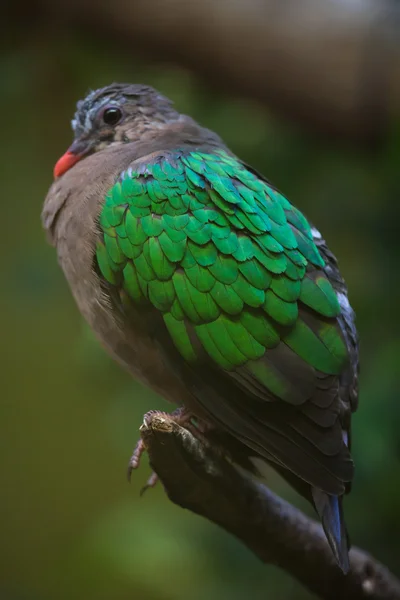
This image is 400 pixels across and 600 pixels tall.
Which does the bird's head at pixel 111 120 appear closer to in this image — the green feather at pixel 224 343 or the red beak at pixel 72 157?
the red beak at pixel 72 157

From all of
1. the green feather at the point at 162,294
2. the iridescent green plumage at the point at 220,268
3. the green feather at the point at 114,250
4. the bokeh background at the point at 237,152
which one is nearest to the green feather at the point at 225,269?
the iridescent green plumage at the point at 220,268

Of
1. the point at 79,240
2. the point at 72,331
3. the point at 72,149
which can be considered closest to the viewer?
the point at 79,240

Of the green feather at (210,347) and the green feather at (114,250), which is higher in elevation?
the green feather at (114,250)

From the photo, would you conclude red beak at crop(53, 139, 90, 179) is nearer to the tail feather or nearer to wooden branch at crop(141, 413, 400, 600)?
wooden branch at crop(141, 413, 400, 600)

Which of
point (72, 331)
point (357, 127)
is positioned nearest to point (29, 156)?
point (72, 331)

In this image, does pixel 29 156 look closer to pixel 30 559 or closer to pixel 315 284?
pixel 30 559

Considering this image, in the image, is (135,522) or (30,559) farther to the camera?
(30,559)
